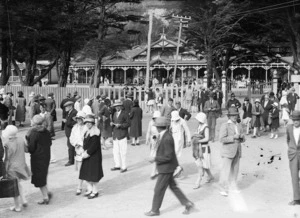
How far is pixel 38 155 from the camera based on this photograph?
27.2ft

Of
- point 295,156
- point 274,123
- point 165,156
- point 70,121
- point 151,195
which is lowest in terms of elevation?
point 151,195

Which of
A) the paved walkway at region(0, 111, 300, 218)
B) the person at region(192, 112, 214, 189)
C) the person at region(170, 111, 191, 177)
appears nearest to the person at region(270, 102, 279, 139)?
the paved walkway at region(0, 111, 300, 218)

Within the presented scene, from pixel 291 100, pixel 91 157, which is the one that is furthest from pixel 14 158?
pixel 291 100

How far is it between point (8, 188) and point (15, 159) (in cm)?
56

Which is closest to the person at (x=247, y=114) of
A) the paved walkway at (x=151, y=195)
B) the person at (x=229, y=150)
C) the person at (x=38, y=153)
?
the paved walkway at (x=151, y=195)

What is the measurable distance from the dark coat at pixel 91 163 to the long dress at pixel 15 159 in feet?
3.33

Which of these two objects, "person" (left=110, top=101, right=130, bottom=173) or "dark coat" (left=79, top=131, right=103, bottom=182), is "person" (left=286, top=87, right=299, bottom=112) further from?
"dark coat" (left=79, top=131, right=103, bottom=182)

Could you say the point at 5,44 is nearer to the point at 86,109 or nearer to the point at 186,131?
the point at 86,109

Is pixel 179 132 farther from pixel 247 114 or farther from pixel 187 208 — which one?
pixel 247 114

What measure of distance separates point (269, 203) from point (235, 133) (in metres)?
1.37

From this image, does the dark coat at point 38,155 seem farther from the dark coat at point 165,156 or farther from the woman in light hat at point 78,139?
the dark coat at point 165,156

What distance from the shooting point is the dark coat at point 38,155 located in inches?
324

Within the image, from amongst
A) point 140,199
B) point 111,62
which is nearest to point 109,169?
point 140,199

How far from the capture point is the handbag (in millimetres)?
7520
